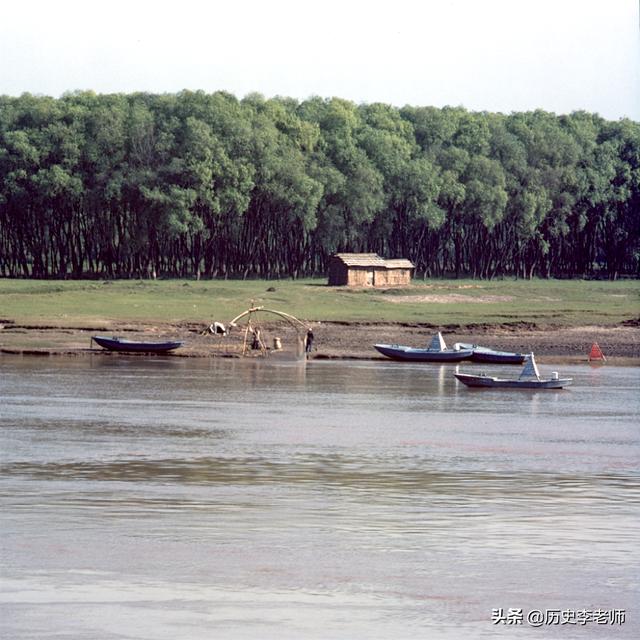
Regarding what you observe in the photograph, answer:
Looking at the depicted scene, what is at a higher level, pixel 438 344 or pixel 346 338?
pixel 438 344

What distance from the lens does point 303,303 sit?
288ft

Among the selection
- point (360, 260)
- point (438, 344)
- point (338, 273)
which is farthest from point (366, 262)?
point (438, 344)

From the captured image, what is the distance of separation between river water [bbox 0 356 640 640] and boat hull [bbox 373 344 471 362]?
54.0ft

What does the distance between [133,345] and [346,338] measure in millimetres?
11750

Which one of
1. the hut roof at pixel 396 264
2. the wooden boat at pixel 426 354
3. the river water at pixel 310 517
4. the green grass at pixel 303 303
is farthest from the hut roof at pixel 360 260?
the river water at pixel 310 517

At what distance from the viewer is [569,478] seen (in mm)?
32031

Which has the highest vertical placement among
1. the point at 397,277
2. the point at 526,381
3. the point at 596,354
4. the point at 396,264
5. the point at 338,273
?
the point at 396,264

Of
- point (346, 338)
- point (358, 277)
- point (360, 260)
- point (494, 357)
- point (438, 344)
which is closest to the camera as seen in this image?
point (494, 357)

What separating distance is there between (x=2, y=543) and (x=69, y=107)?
100757mm

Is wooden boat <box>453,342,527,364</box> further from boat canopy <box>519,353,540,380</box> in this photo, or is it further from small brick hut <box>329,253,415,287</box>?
small brick hut <box>329,253,415,287</box>

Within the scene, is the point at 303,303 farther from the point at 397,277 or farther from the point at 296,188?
the point at 296,188

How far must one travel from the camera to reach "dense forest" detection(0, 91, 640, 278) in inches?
4542

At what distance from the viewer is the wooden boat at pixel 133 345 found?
67.1 metres

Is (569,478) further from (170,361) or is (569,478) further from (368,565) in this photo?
(170,361)
